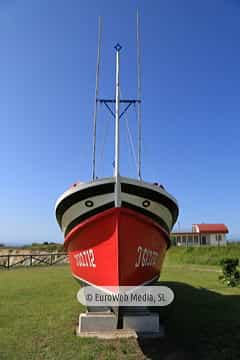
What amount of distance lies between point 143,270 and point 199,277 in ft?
24.1

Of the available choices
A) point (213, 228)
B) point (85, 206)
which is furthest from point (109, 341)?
point (213, 228)

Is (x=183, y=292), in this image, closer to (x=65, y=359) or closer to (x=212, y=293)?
(x=212, y=293)

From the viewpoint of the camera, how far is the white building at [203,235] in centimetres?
3198

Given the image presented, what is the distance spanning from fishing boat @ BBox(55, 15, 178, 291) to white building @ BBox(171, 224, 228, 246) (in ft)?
92.6

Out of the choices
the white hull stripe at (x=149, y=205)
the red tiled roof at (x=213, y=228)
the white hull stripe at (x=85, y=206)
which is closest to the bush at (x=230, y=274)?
the white hull stripe at (x=149, y=205)

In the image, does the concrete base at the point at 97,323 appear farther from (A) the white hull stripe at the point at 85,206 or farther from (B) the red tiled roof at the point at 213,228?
(B) the red tiled roof at the point at 213,228

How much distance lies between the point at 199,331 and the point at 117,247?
202 centimetres

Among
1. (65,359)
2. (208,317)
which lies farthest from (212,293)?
(65,359)

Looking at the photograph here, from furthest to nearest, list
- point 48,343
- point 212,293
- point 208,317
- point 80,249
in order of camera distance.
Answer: point 212,293
point 208,317
point 80,249
point 48,343

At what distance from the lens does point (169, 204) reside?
515cm

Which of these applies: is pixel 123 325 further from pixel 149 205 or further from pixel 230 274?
pixel 230 274

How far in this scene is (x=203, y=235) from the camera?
3238 centimetres

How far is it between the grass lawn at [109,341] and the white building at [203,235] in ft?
80.8

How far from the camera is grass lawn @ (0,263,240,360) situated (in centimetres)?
408
